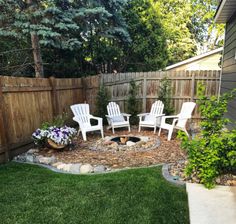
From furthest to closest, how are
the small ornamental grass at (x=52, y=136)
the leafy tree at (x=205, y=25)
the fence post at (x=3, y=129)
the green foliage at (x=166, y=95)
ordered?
the leafy tree at (x=205, y=25)
the green foliage at (x=166, y=95)
the small ornamental grass at (x=52, y=136)
the fence post at (x=3, y=129)

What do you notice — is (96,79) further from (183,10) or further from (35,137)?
(183,10)

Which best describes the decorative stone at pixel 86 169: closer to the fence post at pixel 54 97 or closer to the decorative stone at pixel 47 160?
the decorative stone at pixel 47 160

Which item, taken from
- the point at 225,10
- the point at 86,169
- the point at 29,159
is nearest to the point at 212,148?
the point at 86,169

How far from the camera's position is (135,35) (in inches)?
342

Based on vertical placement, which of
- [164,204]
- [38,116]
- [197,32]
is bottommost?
[164,204]

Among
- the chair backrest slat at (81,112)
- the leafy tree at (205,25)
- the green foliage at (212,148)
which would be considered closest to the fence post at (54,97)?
the chair backrest slat at (81,112)

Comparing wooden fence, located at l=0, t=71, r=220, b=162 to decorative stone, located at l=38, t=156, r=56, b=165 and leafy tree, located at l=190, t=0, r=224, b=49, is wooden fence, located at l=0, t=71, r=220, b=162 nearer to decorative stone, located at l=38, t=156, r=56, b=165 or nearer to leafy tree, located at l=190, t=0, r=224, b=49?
decorative stone, located at l=38, t=156, r=56, b=165

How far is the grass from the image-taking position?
2.01 meters

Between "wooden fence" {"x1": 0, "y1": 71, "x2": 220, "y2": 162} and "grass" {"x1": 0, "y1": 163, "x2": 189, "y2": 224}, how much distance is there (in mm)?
937

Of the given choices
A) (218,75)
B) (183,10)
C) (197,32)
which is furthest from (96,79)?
(197,32)

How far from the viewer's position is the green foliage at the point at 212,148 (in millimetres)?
2365

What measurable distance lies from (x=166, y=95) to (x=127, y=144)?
8.10 feet

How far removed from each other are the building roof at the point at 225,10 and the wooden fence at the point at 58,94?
1745 millimetres

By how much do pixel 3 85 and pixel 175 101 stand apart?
467cm
